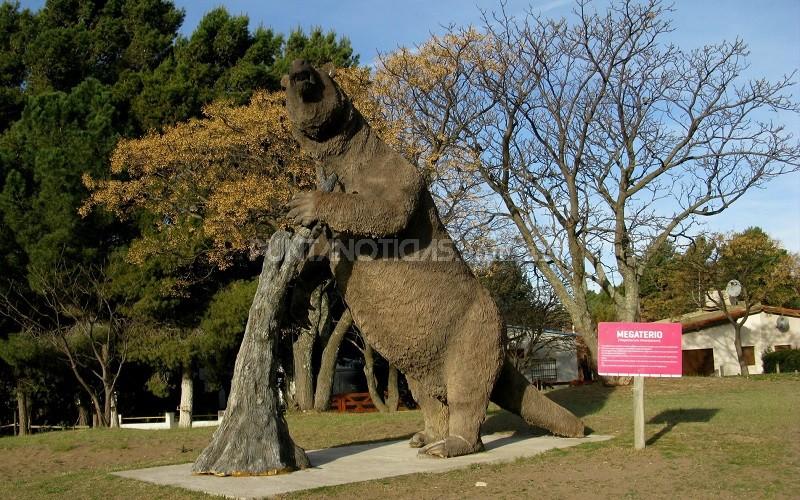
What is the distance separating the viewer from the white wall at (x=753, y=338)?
104ft

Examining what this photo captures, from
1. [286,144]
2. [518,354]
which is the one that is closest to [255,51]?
[286,144]

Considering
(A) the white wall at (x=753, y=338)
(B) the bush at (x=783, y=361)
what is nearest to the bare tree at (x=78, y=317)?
(B) the bush at (x=783, y=361)

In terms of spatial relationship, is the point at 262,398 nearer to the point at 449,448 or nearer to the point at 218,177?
the point at 449,448

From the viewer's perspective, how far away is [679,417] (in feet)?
35.4

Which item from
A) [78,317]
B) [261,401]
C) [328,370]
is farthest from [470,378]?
[78,317]

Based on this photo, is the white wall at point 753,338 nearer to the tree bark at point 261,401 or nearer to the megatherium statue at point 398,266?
the megatherium statue at point 398,266

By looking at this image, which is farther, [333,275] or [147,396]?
[147,396]

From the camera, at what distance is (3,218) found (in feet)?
58.7

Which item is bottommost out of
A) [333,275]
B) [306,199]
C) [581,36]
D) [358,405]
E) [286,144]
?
[358,405]

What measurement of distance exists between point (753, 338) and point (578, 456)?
27.7 m

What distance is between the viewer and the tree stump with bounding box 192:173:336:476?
21.3ft

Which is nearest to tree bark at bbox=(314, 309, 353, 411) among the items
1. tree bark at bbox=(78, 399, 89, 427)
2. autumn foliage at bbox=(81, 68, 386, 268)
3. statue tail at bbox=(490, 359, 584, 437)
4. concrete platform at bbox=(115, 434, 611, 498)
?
autumn foliage at bbox=(81, 68, 386, 268)

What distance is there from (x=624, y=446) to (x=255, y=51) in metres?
17.2

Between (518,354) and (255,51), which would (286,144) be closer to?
(255,51)
